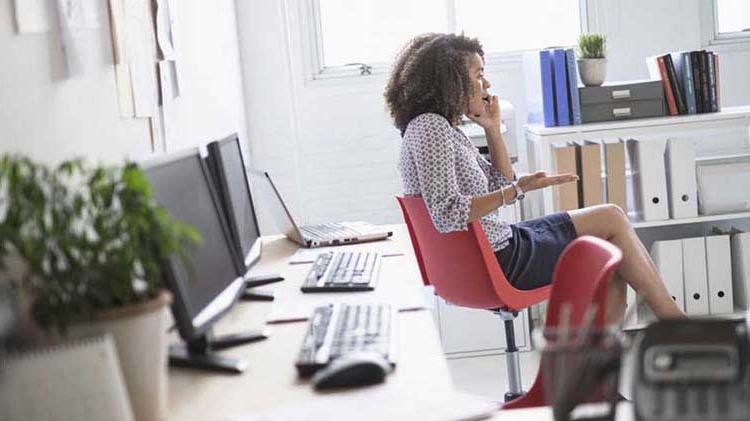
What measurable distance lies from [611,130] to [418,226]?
1344 mm

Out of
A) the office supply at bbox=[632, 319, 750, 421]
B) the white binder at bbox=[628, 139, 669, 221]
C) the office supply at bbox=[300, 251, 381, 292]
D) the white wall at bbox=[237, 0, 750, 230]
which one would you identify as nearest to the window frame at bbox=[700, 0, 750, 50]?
the white wall at bbox=[237, 0, 750, 230]

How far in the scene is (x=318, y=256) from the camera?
298 cm

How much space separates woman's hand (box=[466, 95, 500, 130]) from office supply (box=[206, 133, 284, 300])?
123cm

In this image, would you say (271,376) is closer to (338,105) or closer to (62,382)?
(62,382)

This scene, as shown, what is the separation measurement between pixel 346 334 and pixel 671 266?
2863mm

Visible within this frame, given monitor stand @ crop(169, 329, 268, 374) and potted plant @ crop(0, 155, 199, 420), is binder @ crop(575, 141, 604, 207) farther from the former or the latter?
potted plant @ crop(0, 155, 199, 420)

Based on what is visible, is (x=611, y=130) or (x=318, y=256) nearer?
(x=318, y=256)

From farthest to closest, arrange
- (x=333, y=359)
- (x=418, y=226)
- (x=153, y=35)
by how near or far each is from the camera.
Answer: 1. (x=418, y=226)
2. (x=153, y=35)
3. (x=333, y=359)

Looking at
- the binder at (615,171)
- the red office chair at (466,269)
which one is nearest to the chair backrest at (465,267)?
the red office chair at (466,269)

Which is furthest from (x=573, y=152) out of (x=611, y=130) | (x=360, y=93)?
(x=360, y=93)

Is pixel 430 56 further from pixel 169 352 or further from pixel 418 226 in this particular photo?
pixel 169 352

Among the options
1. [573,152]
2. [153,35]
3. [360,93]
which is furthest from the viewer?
[360,93]

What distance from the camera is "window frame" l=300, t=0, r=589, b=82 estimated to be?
501 centimetres

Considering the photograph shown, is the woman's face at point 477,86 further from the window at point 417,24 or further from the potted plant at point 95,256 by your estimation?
the potted plant at point 95,256
